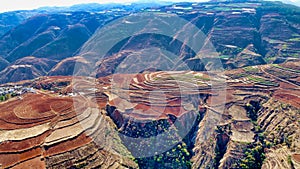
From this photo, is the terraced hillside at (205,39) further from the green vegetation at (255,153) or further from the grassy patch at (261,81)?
the green vegetation at (255,153)

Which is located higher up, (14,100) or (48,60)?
(14,100)

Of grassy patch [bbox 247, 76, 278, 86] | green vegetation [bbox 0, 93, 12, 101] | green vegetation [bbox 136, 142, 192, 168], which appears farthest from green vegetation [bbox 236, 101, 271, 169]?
green vegetation [bbox 0, 93, 12, 101]

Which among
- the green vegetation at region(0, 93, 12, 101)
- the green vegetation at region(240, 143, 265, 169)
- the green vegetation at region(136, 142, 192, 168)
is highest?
the green vegetation at region(0, 93, 12, 101)

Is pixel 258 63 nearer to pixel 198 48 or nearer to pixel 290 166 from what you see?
pixel 198 48

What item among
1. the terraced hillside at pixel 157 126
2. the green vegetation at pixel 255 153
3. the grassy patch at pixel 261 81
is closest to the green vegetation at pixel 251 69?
the grassy patch at pixel 261 81

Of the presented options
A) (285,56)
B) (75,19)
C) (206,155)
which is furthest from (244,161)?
(75,19)

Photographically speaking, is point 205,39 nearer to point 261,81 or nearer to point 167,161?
point 261,81

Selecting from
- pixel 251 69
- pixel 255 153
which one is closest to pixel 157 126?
pixel 255 153

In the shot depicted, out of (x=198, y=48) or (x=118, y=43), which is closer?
(x=198, y=48)

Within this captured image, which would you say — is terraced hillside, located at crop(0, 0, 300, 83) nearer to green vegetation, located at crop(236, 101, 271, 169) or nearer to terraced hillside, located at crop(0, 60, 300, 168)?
terraced hillside, located at crop(0, 60, 300, 168)
